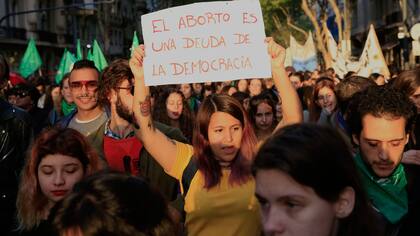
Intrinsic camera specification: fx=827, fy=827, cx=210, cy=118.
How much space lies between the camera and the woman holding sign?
4.23m

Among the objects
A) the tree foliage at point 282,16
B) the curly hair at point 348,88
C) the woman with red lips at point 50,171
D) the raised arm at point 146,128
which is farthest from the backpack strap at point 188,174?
the tree foliage at point 282,16

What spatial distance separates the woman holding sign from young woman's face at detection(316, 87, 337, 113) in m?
3.85

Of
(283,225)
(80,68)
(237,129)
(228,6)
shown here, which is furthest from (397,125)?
(80,68)

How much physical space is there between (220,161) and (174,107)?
4.71m

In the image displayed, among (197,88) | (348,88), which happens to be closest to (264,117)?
(348,88)

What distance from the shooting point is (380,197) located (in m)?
3.56

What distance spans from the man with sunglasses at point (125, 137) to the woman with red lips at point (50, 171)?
4.45 feet

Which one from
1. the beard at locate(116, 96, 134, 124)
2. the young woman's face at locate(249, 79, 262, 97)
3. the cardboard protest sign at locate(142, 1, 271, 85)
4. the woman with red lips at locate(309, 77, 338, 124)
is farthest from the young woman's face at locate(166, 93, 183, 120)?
the young woman's face at locate(249, 79, 262, 97)

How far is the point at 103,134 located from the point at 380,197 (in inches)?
104

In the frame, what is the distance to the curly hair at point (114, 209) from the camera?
2.55 meters

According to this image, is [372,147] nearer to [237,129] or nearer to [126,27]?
[237,129]

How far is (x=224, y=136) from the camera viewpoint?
4.45 meters

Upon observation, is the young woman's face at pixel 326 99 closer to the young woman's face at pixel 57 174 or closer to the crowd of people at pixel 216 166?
the crowd of people at pixel 216 166

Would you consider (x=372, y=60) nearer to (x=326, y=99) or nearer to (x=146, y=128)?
(x=326, y=99)
